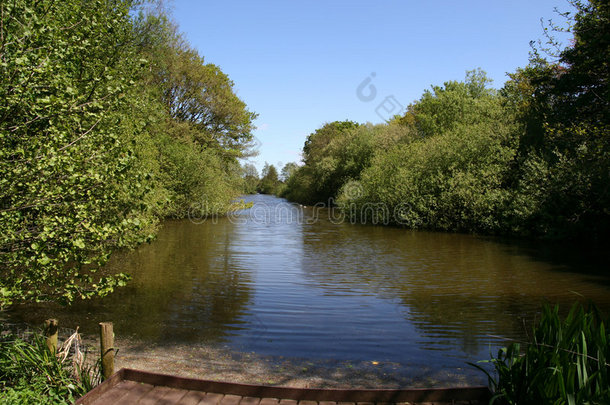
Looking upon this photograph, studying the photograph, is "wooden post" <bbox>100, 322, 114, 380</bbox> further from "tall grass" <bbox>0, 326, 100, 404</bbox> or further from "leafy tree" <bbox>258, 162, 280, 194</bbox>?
"leafy tree" <bbox>258, 162, 280, 194</bbox>

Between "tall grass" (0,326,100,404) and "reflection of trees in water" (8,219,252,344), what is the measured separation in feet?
9.13

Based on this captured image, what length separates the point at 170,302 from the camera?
38.4 feet

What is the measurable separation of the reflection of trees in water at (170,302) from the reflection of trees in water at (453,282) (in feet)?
9.98

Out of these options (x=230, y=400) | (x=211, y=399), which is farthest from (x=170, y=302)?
(x=230, y=400)

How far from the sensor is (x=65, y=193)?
19.6 ft

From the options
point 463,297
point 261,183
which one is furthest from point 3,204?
point 261,183

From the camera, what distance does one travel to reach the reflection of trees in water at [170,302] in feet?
31.0

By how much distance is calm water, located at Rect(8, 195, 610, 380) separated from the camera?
870 centimetres

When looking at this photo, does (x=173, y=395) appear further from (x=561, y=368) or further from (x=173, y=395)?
(x=561, y=368)

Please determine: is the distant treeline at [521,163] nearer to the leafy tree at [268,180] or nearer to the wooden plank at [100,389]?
the wooden plank at [100,389]

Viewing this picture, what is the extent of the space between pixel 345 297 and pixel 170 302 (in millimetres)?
4587

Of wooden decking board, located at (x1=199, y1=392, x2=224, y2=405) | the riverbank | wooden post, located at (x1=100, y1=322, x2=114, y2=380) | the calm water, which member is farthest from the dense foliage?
the calm water

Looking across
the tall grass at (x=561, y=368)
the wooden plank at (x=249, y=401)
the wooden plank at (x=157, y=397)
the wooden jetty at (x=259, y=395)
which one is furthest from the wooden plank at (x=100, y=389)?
the tall grass at (x=561, y=368)

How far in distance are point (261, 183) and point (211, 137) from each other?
339 ft
